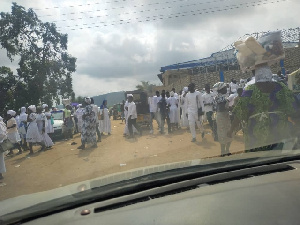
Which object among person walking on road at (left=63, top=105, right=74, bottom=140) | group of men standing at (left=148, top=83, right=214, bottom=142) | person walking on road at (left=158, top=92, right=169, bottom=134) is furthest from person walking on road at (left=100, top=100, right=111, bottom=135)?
person walking on road at (left=158, top=92, right=169, bottom=134)

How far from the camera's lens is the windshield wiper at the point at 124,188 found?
6.13 feet

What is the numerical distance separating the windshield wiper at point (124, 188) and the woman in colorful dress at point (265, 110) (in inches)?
55.1

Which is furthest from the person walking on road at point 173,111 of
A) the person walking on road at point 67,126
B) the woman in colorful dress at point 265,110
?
the woman in colorful dress at point 265,110

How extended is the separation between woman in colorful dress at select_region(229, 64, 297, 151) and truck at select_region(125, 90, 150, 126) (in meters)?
11.5

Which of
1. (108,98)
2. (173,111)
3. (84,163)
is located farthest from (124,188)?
(108,98)

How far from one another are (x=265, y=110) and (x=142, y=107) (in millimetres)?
12284

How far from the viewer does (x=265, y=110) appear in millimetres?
3684

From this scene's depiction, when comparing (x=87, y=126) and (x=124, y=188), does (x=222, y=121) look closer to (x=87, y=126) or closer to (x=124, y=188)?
(x=124, y=188)

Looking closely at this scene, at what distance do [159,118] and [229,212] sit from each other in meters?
12.1

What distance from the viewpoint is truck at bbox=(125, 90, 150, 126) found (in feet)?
50.3

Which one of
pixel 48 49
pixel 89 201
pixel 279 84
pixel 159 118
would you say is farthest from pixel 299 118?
pixel 48 49

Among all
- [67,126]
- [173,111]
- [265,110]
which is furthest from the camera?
[67,126]

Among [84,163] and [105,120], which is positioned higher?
[105,120]

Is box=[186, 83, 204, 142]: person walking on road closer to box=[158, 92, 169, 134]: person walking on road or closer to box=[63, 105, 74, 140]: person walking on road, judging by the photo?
box=[158, 92, 169, 134]: person walking on road
